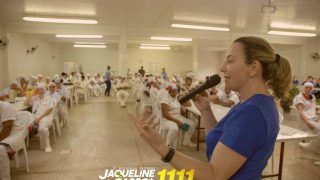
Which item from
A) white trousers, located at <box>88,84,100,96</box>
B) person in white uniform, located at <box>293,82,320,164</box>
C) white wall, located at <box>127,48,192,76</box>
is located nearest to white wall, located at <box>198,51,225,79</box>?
white wall, located at <box>127,48,192,76</box>

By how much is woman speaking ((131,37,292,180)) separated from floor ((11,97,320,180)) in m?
2.87

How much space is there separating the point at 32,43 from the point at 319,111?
12.4 m

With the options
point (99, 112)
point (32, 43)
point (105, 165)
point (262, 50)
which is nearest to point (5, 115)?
point (105, 165)

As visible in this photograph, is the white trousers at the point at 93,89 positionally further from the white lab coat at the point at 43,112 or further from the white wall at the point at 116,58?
the white lab coat at the point at 43,112

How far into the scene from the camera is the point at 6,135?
315 centimetres

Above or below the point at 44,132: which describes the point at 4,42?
above

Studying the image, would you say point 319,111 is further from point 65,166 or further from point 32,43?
point 32,43

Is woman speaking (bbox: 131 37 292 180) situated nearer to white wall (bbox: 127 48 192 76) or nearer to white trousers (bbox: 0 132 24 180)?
white trousers (bbox: 0 132 24 180)

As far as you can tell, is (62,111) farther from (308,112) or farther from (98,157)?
(308,112)

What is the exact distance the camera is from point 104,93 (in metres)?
14.3

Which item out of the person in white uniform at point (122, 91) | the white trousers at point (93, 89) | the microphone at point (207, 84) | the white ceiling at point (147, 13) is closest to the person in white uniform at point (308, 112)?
the white ceiling at point (147, 13)

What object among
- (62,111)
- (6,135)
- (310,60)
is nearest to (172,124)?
(6,135)

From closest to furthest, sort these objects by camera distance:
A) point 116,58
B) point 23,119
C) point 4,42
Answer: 1. point 23,119
2. point 4,42
3. point 116,58

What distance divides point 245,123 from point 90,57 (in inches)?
752
